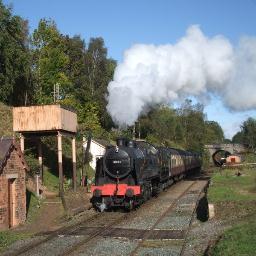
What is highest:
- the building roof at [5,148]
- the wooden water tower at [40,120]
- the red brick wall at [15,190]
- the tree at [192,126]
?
the tree at [192,126]

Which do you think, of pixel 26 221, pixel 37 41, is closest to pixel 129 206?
pixel 26 221

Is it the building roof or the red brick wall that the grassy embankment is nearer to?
the red brick wall

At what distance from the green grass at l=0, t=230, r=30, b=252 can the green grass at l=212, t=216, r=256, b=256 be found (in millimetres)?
6305

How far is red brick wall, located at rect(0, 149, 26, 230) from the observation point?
1709 centimetres

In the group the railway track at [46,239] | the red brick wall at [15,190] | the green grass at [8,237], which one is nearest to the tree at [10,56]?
the red brick wall at [15,190]

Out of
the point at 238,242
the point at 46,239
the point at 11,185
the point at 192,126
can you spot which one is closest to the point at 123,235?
the point at 46,239

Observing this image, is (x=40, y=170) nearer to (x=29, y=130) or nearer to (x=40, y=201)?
(x=29, y=130)

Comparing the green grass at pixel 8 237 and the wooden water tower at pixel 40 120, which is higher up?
the wooden water tower at pixel 40 120

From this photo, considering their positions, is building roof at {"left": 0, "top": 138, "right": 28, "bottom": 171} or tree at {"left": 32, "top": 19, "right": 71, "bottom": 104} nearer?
building roof at {"left": 0, "top": 138, "right": 28, "bottom": 171}

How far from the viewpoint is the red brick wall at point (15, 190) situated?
17.1 meters

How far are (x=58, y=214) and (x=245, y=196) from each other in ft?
29.7

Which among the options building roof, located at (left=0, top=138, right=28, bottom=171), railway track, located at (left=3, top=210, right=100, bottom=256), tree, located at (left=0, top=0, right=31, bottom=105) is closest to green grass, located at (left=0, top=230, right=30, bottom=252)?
railway track, located at (left=3, top=210, right=100, bottom=256)

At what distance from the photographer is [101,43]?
73.2 meters

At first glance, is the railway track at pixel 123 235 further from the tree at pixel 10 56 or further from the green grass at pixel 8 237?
the tree at pixel 10 56
